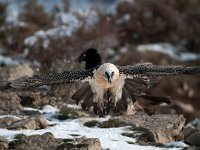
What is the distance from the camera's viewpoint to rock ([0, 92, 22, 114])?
973cm

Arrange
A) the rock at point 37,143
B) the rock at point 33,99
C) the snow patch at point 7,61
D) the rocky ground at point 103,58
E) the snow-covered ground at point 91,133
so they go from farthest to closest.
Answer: the snow patch at point 7,61, the rock at point 33,99, the rocky ground at point 103,58, the snow-covered ground at point 91,133, the rock at point 37,143

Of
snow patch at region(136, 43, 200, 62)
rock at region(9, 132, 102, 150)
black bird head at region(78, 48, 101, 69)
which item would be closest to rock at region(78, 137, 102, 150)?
rock at region(9, 132, 102, 150)

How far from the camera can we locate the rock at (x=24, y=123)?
8.62 m

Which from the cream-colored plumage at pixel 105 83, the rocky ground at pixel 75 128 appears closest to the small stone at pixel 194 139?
the rocky ground at pixel 75 128

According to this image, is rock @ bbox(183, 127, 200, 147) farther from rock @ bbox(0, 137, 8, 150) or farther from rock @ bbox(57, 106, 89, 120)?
rock @ bbox(0, 137, 8, 150)

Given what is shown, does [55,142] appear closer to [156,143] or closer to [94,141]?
[94,141]

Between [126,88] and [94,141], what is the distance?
1.46 meters

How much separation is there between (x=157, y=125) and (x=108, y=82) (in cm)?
96

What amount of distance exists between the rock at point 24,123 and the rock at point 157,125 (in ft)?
3.94

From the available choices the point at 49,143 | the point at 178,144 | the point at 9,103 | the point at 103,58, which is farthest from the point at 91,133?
the point at 103,58

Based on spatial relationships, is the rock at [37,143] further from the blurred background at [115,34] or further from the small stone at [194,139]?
the blurred background at [115,34]

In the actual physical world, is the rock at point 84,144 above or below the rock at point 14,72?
below

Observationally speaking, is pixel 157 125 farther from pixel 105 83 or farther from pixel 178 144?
pixel 105 83

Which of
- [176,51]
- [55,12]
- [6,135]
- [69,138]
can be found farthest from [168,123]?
[55,12]
